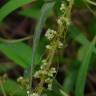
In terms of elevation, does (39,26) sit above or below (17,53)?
above

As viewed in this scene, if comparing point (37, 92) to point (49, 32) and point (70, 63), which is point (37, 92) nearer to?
point (49, 32)

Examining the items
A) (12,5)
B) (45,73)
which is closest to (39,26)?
(45,73)

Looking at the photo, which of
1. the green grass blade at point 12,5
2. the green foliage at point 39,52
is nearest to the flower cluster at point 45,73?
the green foliage at point 39,52

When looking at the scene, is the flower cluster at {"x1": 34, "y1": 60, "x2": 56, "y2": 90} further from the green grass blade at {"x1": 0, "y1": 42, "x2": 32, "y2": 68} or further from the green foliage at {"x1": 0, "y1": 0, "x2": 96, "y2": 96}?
the green grass blade at {"x1": 0, "y1": 42, "x2": 32, "y2": 68}

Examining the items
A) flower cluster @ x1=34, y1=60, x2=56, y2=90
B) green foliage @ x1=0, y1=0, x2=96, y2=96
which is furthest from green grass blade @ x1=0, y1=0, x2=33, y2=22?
flower cluster @ x1=34, y1=60, x2=56, y2=90

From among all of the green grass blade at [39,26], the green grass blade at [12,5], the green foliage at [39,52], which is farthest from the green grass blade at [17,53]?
the green grass blade at [39,26]

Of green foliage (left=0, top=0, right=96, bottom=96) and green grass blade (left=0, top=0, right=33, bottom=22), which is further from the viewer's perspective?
green grass blade (left=0, top=0, right=33, bottom=22)

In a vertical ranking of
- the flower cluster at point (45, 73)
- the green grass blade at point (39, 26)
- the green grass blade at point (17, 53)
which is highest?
the green grass blade at point (39, 26)

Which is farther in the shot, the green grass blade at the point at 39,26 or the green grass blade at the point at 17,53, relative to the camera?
the green grass blade at the point at 17,53

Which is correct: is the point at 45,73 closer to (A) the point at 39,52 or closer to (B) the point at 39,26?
(B) the point at 39,26

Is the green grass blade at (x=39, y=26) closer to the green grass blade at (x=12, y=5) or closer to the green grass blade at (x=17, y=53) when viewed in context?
the green grass blade at (x=12, y=5)

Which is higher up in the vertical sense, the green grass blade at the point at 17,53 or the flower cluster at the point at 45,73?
the flower cluster at the point at 45,73
